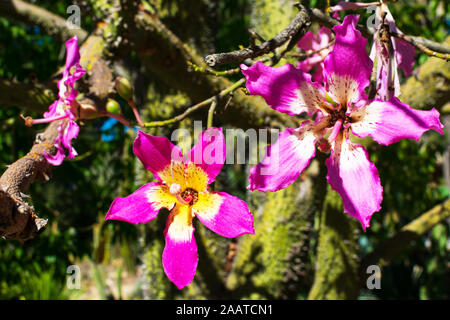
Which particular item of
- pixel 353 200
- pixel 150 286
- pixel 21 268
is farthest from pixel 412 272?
pixel 353 200

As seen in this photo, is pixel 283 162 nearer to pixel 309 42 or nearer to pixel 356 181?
pixel 356 181

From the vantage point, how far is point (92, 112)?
40.4 inches

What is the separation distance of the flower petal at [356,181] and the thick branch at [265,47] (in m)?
0.21

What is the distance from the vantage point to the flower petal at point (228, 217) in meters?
0.71

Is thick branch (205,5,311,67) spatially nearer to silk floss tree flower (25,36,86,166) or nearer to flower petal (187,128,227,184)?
flower petal (187,128,227,184)

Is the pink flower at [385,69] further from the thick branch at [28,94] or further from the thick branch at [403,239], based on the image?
the thick branch at [403,239]

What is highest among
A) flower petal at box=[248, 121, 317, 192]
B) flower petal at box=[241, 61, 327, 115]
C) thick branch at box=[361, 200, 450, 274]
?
flower petal at box=[241, 61, 327, 115]

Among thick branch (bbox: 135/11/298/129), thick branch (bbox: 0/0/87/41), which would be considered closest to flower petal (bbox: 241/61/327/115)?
thick branch (bbox: 135/11/298/129)

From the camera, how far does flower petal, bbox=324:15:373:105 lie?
693 millimetres

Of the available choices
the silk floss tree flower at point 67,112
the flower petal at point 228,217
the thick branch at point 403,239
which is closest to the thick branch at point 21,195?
the silk floss tree flower at point 67,112

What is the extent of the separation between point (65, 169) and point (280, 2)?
1.40 metres

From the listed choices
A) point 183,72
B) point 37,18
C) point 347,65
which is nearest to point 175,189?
point 347,65

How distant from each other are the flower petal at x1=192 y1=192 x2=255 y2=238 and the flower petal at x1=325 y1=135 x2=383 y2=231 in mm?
155

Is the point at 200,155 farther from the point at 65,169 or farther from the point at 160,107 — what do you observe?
the point at 65,169
